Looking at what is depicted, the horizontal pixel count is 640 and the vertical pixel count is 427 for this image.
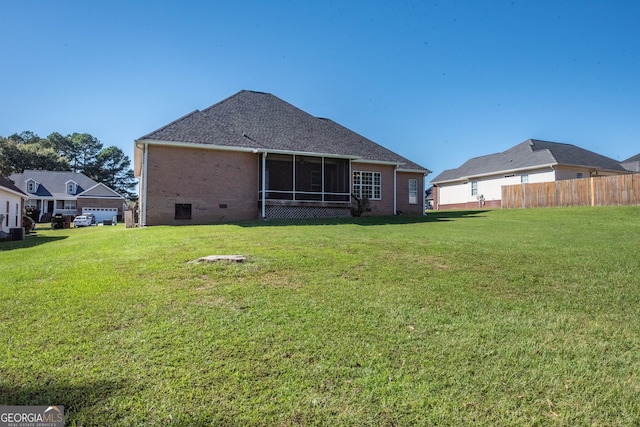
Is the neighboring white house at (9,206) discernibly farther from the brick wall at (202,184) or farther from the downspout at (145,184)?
the brick wall at (202,184)

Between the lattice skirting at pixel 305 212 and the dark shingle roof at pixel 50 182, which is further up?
the dark shingle roof at pixel 50 182

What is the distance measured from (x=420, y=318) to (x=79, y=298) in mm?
4267

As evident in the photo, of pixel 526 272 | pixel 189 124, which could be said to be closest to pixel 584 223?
pixel 526 272

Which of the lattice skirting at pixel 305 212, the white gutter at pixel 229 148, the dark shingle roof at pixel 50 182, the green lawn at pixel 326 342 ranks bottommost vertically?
the green lawn at pixel 326 342

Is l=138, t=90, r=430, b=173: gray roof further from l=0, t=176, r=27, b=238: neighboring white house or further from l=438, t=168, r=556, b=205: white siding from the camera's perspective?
l=438, t=168, r=556, b=205: white siding

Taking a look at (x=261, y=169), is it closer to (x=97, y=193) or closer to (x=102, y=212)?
(x=102, y=212)

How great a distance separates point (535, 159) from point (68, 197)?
4820 centimetres

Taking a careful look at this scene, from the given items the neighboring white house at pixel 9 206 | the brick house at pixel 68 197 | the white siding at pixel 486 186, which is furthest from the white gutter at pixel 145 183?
the brick house at pixel 68 197

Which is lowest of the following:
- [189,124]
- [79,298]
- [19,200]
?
[79,298]

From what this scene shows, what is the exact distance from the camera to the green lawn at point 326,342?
8.97ft

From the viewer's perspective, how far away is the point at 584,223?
13.7 meters

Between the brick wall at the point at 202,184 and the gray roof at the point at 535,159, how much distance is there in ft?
72.7

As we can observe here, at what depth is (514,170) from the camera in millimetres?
29969

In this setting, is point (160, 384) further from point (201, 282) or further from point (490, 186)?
point (490, 186)
